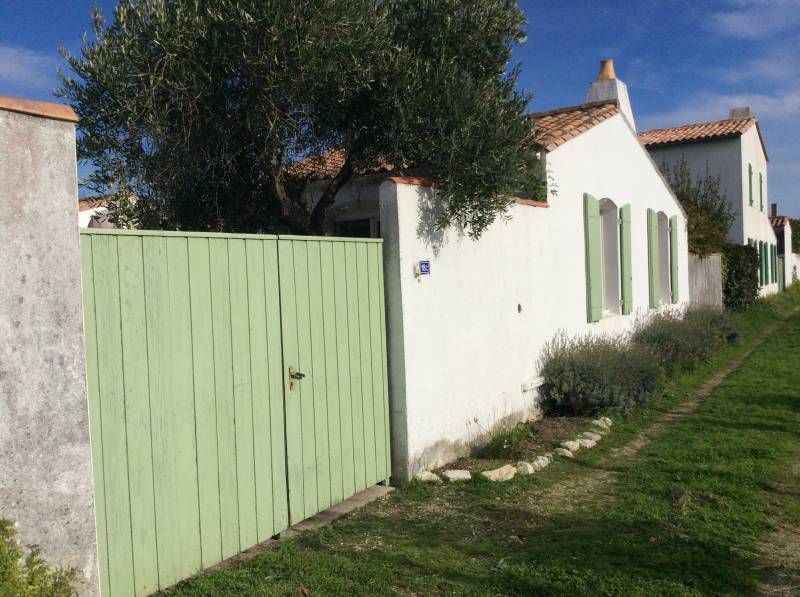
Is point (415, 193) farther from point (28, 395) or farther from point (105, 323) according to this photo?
point (28, 395)

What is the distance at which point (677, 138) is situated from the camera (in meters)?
22.0

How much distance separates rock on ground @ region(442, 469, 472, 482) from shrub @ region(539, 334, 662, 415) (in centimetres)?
260

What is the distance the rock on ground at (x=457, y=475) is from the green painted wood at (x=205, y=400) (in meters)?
2.33

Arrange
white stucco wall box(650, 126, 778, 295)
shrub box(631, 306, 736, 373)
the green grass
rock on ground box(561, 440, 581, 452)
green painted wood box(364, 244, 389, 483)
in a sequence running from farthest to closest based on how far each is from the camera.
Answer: white stucco wall box(650, 126, 778, 295) < shrub box(631, 306, 736, 373) < rock on ground box(561, 440, 581, 452) < green painted wood box(364, 244, 389, 483) < the green grass

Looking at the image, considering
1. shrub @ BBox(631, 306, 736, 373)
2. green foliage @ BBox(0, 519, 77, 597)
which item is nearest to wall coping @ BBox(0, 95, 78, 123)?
green foliage @ BBox(0, 519, 77, 597)

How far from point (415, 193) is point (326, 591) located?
3.33 meters

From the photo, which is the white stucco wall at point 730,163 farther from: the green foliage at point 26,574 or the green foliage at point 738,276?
the green foliage at point 26,574

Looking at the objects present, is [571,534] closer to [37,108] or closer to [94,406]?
[94,406]

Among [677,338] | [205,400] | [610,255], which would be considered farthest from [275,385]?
[677,338]

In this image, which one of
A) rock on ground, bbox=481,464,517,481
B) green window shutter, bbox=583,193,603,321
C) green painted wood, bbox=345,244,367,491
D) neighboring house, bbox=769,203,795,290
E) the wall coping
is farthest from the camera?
neighboring house, bbox=769,203,795,290

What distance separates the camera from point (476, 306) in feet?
22.8

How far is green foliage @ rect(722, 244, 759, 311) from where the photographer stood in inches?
758

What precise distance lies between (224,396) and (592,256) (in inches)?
265

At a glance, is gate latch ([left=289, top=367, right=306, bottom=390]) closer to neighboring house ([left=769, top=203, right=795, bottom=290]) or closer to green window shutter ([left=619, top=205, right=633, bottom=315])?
green window shutter ([left=619, top=205, right=633, bottom=315])
